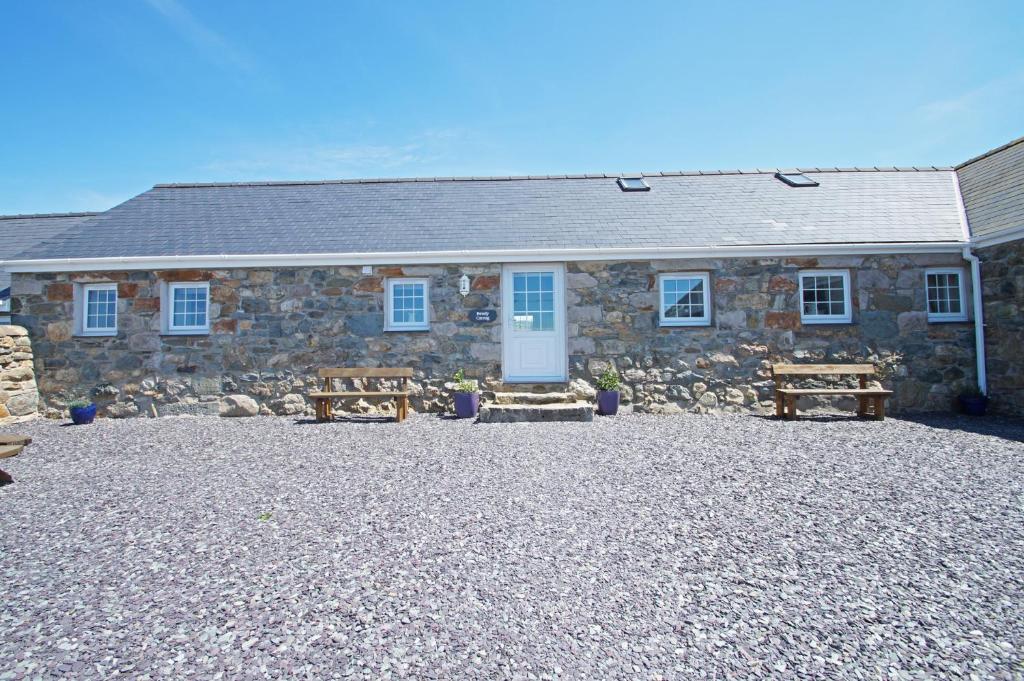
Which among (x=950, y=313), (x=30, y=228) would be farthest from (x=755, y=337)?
(x=30, y=228)

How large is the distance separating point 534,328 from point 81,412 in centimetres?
761

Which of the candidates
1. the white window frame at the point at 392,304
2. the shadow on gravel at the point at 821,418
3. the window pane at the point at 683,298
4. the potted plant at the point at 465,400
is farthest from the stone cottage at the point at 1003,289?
the white window frame at the point at 392,304

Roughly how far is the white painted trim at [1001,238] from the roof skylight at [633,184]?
588 centimetres

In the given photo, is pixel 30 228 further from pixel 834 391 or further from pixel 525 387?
pixel 834 391

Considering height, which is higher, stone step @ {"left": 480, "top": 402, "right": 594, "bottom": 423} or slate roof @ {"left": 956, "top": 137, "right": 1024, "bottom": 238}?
slate roof @ {"left": 956, "top": 137, "right": 1024, "bottom": 238}

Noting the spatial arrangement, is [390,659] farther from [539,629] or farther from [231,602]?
[231,602]

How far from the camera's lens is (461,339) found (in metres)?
9.42

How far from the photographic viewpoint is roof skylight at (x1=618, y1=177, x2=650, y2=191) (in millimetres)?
11859

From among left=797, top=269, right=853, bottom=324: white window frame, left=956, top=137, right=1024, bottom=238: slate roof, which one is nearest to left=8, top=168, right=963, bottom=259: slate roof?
left=956, top=137, right=1024, bottom=238: slate roof

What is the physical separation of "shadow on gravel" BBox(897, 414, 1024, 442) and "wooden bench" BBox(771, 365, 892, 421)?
0.47m

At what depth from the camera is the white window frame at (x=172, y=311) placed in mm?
9500

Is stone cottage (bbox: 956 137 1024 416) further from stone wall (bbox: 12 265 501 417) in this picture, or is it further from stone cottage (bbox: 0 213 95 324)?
stone cottage (bbox: 0 213 95 324)

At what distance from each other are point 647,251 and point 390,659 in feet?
26.1

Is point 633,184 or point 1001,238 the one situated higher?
point 633,184
